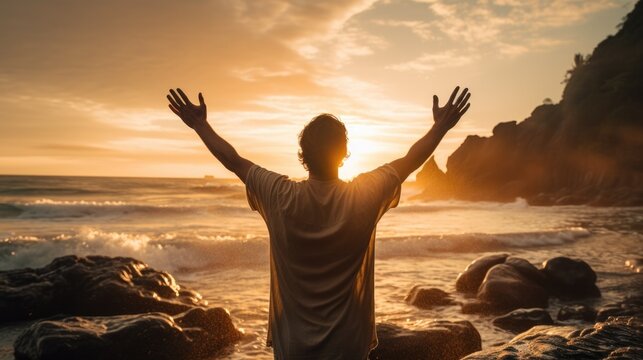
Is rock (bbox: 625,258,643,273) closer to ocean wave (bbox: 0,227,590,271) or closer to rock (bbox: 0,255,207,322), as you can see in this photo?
ocean wave (bbox: 0,227,590,271)

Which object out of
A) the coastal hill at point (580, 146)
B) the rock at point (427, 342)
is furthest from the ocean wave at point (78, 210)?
the coastal hill at point (580, 146)

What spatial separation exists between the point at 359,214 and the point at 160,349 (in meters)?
4.86

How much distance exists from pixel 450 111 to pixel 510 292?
7.57 metres

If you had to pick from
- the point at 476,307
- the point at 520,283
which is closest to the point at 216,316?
the point at 476,307

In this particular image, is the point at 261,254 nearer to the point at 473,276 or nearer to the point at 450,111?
the point at 473,276

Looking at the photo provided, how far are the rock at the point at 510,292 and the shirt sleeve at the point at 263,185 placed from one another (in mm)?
7668

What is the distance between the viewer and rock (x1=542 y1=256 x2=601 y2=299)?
9.56 m

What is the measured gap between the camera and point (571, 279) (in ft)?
31.8

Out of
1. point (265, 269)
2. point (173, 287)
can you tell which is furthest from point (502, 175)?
point (173, 287)

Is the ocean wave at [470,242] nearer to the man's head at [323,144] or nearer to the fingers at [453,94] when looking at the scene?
the fingers at [453,94]

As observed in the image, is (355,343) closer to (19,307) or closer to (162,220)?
(19,307)

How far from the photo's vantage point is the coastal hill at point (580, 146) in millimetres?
41188

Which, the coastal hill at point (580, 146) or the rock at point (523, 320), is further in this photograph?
the coastal hill at point (580, 146)

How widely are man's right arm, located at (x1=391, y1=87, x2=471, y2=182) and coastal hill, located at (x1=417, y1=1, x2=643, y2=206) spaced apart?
1577 inches
